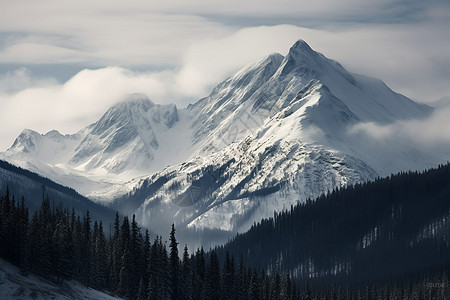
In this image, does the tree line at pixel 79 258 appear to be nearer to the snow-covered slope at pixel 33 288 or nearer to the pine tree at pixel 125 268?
the pine tree at pixel 125 268

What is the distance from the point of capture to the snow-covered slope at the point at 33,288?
470ft

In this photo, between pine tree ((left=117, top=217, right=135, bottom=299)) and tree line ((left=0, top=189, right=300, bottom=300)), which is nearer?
tree line ((left=0, top=189, right=300, bottom=300))

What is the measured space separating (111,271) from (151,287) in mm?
12713

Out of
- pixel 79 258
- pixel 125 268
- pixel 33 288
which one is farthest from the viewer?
pixel 125 268

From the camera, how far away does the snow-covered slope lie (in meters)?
143

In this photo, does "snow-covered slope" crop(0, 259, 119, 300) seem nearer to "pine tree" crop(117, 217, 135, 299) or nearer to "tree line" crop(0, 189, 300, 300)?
"tree line" crop(0, 189, 300, 300)

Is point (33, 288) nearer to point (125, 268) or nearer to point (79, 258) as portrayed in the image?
point (79, 258)

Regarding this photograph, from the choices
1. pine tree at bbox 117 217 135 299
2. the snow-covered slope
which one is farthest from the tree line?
the snow-covered slope

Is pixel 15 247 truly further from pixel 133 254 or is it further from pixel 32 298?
pixel 133 254

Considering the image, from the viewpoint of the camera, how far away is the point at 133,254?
7746 inches

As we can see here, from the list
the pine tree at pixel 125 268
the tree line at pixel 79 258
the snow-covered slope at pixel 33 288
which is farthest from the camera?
the pine tree at pixel 125 268

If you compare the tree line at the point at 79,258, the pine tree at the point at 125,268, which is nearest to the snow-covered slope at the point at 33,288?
the tree line at the point at 79,258

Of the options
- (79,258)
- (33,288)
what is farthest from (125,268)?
(33,288)

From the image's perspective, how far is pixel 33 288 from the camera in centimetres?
14700
